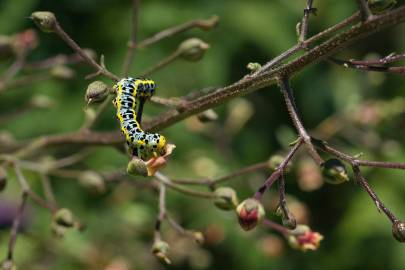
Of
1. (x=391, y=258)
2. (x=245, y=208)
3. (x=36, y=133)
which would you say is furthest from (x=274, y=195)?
(x=245, y=208)

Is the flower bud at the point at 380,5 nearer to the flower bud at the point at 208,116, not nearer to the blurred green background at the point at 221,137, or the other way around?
the flower bud at the point at 208,116

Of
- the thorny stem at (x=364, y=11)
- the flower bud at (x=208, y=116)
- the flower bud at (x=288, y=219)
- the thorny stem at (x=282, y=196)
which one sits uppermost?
the thorny stem at (x=364, y=11)

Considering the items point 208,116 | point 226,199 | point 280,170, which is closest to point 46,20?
point 208,116

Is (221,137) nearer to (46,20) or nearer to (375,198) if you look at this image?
(46,20)

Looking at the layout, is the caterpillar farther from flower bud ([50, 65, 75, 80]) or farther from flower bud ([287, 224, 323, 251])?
flower bud ([50, 65, 75, 80])

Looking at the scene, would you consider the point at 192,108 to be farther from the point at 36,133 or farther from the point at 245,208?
the point at 36,133

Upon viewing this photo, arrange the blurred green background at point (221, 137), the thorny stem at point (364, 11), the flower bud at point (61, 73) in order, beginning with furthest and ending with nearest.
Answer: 1. the blurred green background at point (221, 137)
2. the flower bud at point (61, 73)
3. the thorny stem at point (364, 11)

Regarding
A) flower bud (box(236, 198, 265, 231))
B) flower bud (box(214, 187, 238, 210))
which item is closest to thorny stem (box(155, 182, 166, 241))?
flower bud (box(214, 187, 238, 210))

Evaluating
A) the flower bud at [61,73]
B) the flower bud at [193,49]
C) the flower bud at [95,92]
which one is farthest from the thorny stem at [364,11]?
the flower bud at [61,73]
